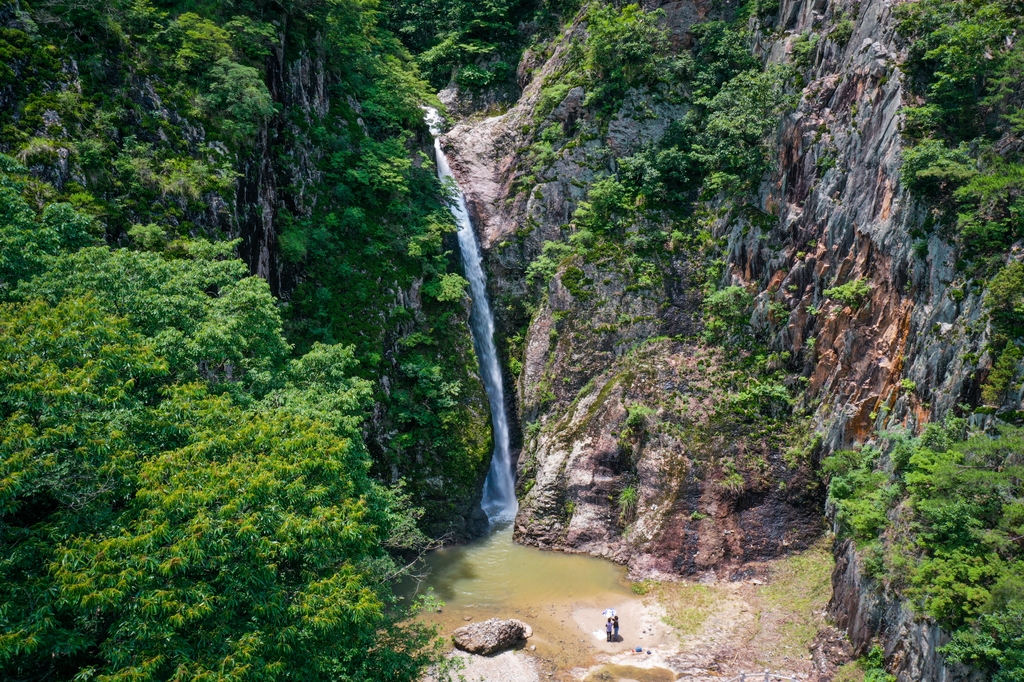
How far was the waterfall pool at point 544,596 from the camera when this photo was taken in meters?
16.8

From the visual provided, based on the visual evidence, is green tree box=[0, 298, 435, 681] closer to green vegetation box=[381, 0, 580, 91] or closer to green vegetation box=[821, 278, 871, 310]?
green vegetation box=[821, 278, 871, 310]

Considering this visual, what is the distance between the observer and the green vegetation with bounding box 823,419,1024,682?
408 inches

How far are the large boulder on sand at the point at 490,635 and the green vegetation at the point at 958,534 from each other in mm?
9128

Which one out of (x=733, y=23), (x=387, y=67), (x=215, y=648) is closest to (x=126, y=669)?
(x=215, y=648)

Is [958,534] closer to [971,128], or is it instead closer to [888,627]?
[888,627]

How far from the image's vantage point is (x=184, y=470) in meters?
9.66

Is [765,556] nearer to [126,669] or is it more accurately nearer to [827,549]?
[827,549]

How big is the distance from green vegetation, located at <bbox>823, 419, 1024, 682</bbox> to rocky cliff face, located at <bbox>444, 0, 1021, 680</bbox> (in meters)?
0.82

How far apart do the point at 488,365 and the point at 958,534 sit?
1799 cm

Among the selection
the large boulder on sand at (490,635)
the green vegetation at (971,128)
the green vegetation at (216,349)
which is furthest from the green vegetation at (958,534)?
the green vegetation at (216,349)

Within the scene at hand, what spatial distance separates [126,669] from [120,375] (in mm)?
5039

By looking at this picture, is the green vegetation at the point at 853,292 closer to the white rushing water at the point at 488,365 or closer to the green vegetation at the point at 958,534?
the green vegetation at the point at 958,534

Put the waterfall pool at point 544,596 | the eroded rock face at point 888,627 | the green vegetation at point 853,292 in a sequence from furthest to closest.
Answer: the green vegetation at point 853,292 → the waterfall pool at point 544,596 → the eroded rock face at point 888,627

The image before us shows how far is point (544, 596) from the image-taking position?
62.7 ft
